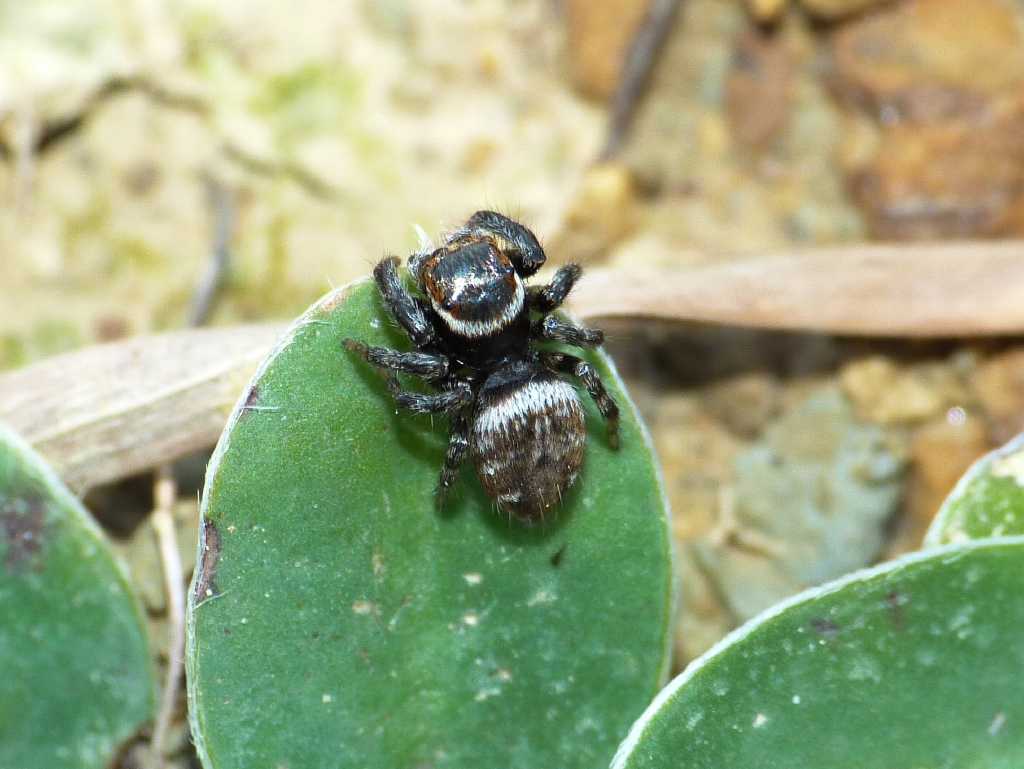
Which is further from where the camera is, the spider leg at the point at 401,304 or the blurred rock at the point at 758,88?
the blurred rock at the point at 758,88

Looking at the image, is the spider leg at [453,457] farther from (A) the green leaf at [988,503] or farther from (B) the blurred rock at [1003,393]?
(B) the blurred rock at [1003,393]

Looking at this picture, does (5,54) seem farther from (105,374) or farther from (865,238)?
(865,238)

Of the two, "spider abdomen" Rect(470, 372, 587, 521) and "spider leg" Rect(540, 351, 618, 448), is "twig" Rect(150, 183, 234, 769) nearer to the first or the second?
"spider abdomen" Rect(470, 372, 587, 521)

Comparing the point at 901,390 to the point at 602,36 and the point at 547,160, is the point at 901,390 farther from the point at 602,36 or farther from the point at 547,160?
the point at 602,36

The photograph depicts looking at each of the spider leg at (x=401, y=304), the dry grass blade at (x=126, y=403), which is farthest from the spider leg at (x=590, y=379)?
the dry grass blade at (x=126, y=403)

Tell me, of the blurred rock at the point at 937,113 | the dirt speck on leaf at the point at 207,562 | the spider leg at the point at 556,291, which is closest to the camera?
the dirt speck on leaf at the point at 207,562

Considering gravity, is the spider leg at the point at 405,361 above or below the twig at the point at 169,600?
above
